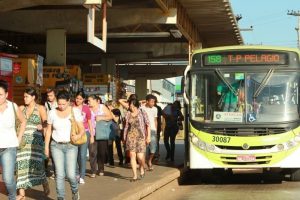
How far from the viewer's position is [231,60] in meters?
15.0

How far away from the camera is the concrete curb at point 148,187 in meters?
11.0

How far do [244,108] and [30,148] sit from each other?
239 inches

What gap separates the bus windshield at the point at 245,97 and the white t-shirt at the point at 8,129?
669 cm

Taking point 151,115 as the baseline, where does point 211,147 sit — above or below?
below

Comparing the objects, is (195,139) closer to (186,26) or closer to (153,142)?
(153,142)

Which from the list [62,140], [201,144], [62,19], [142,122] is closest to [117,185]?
[142,122]

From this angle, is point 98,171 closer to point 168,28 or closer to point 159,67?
point 168,28

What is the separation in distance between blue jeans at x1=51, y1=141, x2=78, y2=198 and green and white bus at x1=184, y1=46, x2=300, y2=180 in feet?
18.0

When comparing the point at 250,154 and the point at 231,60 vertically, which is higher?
the point at 231,60

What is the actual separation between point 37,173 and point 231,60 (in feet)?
21.2

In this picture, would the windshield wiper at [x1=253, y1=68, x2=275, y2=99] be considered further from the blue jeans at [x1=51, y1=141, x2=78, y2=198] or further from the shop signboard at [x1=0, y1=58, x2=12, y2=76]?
the blue jeans at [x1=51, y1=141, x2=78, y2=198]

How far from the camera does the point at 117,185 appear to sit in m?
12.6

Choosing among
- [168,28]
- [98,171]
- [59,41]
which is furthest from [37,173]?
[168,28]

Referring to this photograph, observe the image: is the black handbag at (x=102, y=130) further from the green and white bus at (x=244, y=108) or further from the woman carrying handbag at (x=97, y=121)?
the green and white bus at (x=244, y=108)
